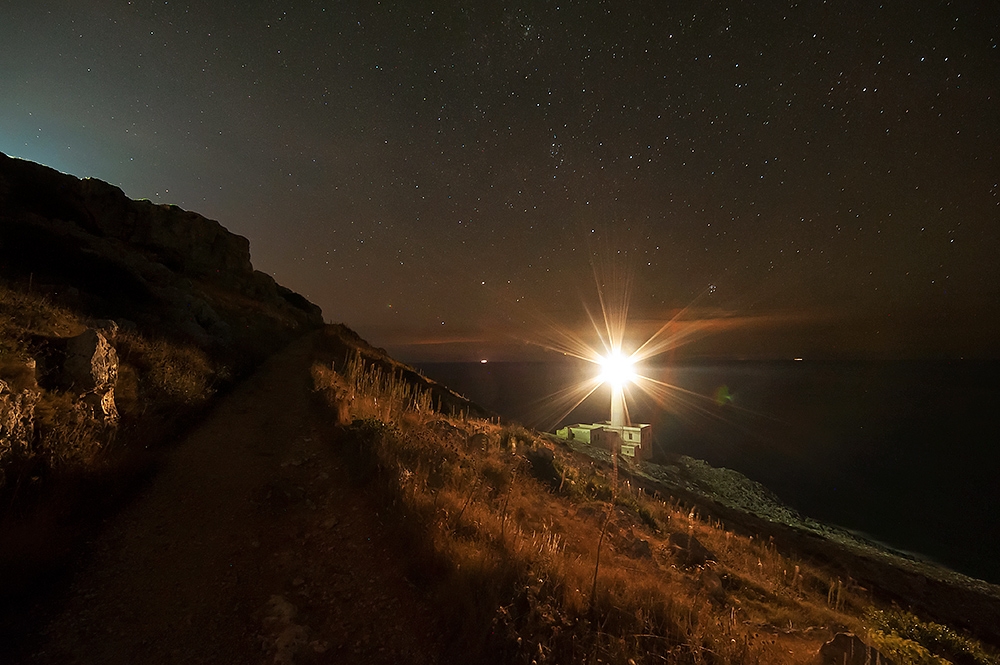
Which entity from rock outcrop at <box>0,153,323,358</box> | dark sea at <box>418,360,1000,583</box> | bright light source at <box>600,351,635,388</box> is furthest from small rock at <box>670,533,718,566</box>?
dark sea at <box>418,360,1000,583</box>

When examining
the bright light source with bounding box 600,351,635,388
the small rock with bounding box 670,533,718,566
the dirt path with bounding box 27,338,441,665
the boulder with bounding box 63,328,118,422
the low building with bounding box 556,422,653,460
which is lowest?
the dirt path with bounding box 27,338,441,665

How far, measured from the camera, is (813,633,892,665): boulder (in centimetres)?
354

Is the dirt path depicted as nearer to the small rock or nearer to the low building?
the small rock

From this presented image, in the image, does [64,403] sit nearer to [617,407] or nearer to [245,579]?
[245,579]

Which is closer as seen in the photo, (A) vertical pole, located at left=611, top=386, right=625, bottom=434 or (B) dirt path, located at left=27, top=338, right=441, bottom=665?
(B) dirt path, located at left=27, top=338, right=441, bottom=665

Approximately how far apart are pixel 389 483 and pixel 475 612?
2587 mm

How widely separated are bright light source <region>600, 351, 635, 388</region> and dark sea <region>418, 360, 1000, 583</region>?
24670 mm

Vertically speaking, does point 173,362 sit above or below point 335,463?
above

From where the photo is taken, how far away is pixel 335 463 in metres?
7.09

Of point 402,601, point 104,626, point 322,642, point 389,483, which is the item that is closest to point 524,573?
point 402,601

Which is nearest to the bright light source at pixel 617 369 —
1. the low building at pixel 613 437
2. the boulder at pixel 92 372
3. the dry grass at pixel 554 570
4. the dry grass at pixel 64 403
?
the low building at pixel 613 437

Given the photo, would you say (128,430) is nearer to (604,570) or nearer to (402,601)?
(402,601)

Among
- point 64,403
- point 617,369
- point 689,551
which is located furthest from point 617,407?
point 64,403

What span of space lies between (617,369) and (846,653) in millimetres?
35911
